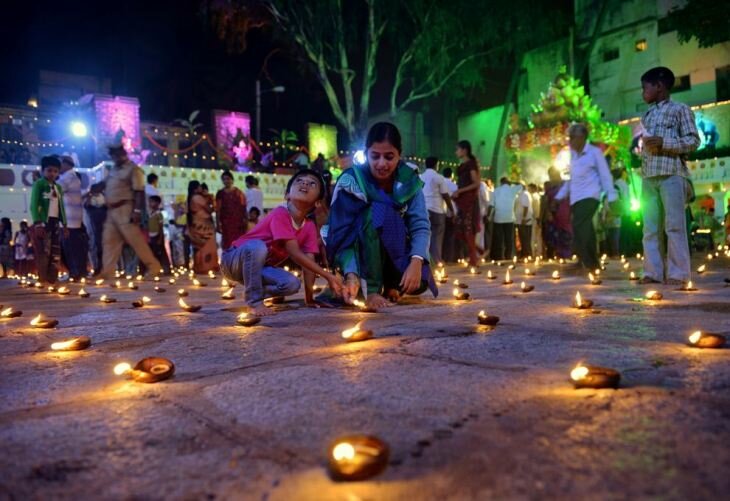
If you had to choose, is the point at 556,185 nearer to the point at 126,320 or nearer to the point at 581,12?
the point at 126,320

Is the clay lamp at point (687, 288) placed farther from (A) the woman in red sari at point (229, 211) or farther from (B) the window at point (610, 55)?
(B) the window at point (610, 55)

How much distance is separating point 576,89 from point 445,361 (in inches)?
679

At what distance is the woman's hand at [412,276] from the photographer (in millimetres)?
3721

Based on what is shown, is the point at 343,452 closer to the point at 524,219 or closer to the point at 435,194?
the point at 435,194

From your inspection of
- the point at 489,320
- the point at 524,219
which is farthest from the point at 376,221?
the point at 524,219

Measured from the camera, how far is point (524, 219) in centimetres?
1203

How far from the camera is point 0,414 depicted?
5.30ft

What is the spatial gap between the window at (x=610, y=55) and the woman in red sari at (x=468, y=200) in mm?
19356

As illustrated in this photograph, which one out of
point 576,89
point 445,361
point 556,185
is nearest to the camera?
point 445,361

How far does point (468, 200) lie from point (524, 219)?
2.80 m

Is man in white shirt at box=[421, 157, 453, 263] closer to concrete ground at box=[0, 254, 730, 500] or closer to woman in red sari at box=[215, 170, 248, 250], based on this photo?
woman in red sari at box=[215, 170, 248, 250]

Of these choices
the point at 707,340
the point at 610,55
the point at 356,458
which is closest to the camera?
the point at 356,458

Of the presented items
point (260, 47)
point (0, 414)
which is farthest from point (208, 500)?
point (260, 47)

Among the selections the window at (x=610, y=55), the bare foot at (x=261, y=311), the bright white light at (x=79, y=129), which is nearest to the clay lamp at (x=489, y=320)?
the bare foot at (x=261, y=311)
